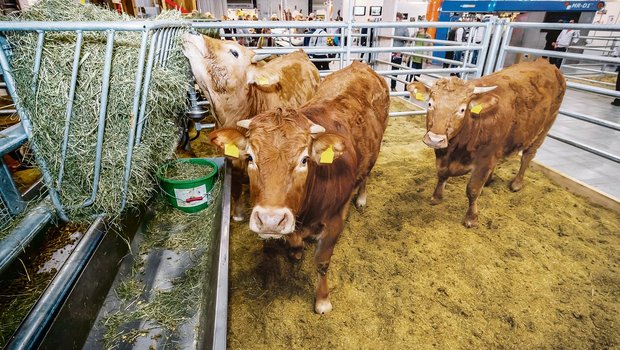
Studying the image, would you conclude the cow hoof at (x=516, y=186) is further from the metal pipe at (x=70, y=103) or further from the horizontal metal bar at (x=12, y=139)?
the horizontal metal bar at (x=12, y=139)

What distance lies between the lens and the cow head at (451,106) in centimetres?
266

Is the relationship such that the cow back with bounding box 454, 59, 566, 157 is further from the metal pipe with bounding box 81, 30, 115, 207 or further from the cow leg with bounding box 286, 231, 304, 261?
the metal pipe with bounding box 81, 30, 115, 207

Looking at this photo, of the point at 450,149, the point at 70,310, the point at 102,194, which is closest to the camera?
the point at 70,310

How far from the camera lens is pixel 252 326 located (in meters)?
2.07

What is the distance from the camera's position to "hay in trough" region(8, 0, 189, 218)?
5.91 feet

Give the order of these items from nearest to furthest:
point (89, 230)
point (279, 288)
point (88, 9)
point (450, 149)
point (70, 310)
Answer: point (70, 310) → point (89, 230) → point (279, 288) → point (88, 9) → point (450, 149)

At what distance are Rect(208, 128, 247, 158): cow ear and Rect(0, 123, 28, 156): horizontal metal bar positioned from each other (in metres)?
1.09

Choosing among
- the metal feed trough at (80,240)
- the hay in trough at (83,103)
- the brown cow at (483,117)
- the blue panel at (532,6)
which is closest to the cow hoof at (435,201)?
the brown cow at (483,117)

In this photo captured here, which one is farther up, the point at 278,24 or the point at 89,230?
the point at 278,24

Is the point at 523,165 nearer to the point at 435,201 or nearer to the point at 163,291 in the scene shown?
the point at 435,201

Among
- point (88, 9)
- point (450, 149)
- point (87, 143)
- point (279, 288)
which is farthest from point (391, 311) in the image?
point (88, 9)

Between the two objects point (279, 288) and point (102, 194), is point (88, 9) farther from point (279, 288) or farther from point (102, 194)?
point (279, 288)

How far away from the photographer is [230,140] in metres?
1.72

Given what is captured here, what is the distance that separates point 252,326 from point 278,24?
3.57 m
